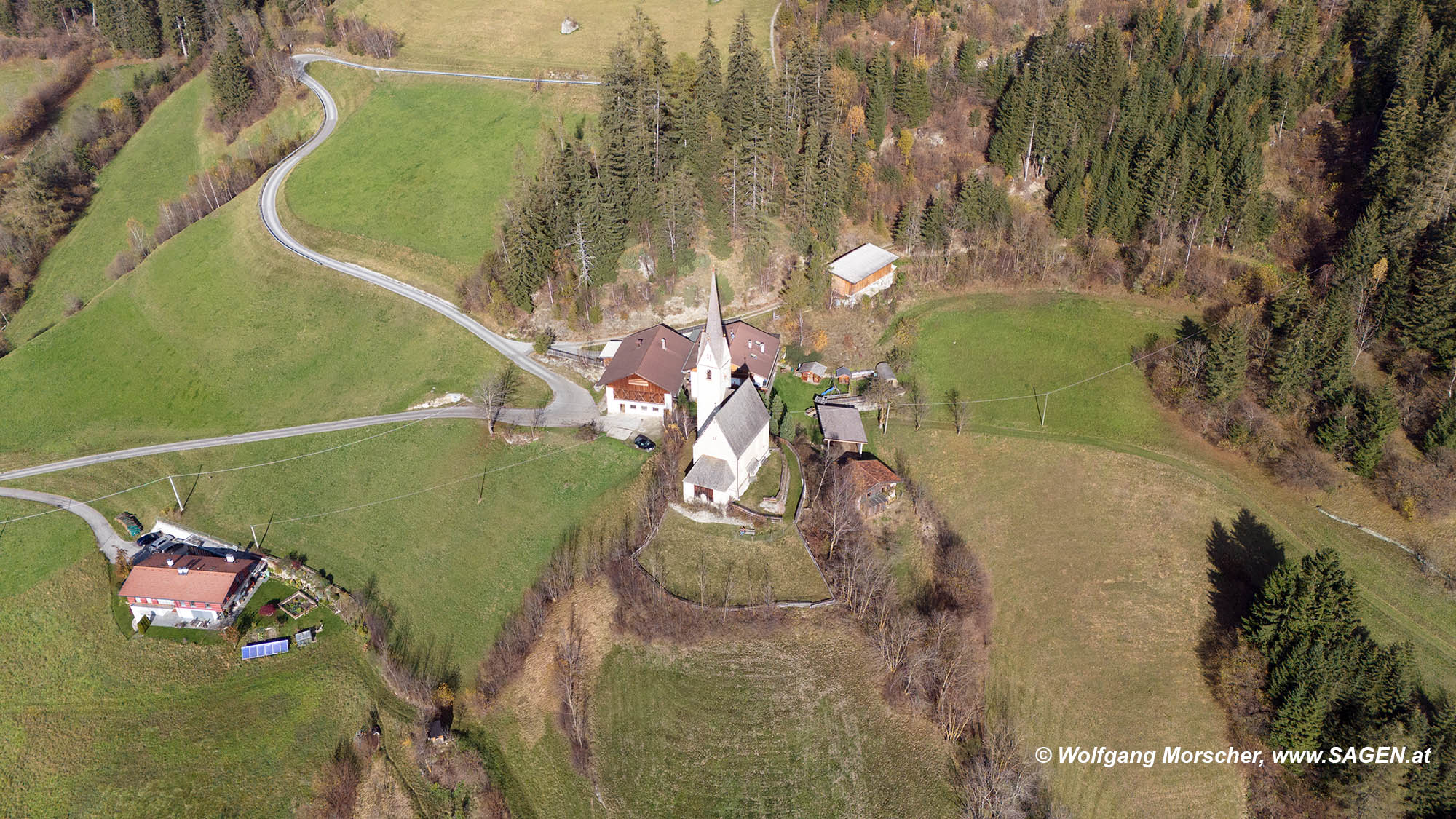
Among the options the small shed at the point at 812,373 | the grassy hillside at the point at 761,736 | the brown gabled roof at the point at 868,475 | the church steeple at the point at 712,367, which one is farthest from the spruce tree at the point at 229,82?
the grassy hillside at the point at 761,736

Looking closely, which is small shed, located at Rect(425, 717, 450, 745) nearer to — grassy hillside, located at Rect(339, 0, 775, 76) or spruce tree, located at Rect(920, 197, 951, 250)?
spruce tree, located at Rect(920, 197, 951, 250)

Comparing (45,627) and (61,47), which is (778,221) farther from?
(61,47)

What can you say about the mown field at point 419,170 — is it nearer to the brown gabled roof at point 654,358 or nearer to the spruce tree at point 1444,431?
the brown gabled roof at point 654,358

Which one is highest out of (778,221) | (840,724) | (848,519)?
(778,221)

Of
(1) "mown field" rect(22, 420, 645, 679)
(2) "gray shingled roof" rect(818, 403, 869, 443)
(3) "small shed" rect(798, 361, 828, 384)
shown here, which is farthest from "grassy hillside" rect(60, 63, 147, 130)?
(2) "gray shingled roof" rect(818, 403, 869, 443)

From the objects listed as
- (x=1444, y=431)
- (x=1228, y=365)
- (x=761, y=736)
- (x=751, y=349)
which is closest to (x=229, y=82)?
(x=751, y=349)

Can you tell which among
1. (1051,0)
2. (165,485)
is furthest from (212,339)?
(1051,0)
